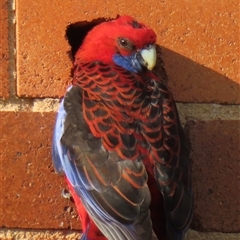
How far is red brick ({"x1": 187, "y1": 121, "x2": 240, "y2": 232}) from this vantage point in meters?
1.73

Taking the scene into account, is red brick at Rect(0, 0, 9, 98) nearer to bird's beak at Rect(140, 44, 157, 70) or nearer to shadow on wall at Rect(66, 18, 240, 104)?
shadow on wall at Rect(66, 18, 240, 104)

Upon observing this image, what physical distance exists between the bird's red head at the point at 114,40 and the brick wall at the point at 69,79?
0.03 m

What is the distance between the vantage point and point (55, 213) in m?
1.72

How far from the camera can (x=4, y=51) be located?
175 cm

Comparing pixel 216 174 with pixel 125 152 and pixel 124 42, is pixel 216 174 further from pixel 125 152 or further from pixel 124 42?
pixel 124 42

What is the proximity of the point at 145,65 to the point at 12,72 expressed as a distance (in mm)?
268

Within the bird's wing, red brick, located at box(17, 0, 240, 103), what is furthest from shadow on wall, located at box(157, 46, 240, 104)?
the bird's wing

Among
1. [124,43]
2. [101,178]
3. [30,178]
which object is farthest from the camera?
[124,43]

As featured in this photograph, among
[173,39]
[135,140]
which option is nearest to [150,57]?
[173,39]

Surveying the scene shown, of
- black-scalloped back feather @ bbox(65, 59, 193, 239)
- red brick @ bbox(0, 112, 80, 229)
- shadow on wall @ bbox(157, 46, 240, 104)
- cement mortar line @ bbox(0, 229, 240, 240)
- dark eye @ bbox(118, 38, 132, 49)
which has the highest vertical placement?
dark eye @ bbox(118, 38, 132, 49)

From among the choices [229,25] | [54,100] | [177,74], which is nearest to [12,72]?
[54,100]

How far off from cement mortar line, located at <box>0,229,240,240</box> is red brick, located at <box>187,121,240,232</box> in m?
0.01

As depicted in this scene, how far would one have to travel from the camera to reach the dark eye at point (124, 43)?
182cm

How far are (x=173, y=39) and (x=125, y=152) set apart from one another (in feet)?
0.97
